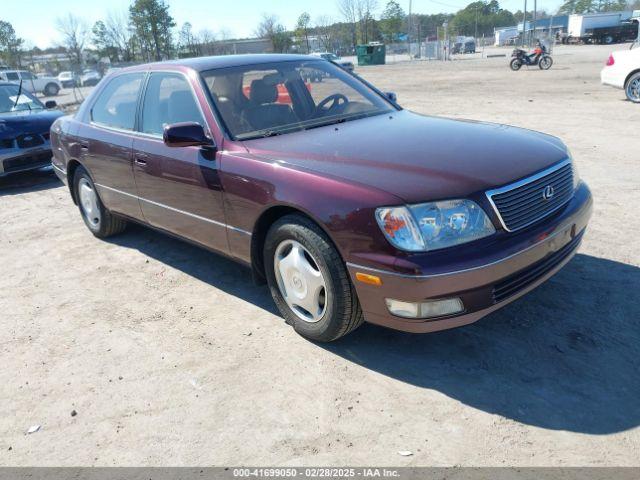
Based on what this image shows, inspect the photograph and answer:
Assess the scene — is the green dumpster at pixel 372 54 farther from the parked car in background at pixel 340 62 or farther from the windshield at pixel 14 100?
the windshield at pixel 14 100

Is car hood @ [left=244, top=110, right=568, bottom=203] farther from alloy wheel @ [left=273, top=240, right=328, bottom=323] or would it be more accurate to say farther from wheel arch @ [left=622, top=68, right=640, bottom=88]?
wheel arch @ [left=622, top=68, right=640, bottom=88]

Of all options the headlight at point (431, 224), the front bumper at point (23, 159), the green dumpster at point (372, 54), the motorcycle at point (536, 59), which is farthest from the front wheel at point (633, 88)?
the green dumpster at point (372, 54)

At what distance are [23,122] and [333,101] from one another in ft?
21.0

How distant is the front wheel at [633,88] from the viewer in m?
12.3

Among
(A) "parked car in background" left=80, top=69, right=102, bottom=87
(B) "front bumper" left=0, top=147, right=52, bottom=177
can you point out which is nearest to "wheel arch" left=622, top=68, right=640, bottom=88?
(B) "front bumper" left=0, top=147, right=52, bottom=177

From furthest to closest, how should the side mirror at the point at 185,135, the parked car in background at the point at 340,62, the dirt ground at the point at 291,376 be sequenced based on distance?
the parked car in background at the point at 340,62 → the side mirror at the point at 185,135 → the dirt ground at the point at 291,376

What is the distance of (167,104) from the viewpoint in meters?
4.26

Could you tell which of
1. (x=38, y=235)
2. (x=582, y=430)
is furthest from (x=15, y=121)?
(x=582, y=430)

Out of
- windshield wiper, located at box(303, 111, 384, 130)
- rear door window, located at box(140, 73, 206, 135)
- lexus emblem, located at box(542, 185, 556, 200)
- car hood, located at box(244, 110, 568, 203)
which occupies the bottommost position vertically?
lexus emblem, located at box(542, 185, 556, 200)

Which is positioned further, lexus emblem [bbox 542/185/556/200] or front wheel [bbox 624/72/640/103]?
front wheel [bbox 624/72/640/103]

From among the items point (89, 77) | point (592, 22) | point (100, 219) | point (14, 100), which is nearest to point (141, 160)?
point (100, 219)

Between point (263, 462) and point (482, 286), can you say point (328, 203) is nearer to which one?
point (482, 286)

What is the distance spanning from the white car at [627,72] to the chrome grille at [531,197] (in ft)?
35.8

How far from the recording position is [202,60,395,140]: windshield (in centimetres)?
384
